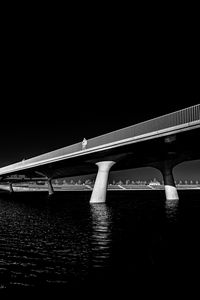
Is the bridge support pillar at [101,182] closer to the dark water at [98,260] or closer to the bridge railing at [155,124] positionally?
the bridge railing at [155,124]

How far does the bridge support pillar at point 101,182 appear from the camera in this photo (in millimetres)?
44372

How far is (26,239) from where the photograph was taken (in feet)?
53.5

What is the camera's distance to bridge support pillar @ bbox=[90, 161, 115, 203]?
146 ft

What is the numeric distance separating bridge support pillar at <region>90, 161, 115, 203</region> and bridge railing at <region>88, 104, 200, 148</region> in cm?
530

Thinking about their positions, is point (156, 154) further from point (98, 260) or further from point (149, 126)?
point (98, 260)

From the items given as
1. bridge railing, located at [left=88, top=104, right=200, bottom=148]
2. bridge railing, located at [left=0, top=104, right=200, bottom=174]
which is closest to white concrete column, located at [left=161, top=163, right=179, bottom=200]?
bridge railing, located at [left=0, top=104, right=200, bottom=174]

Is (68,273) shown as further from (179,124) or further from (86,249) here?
(179,124)

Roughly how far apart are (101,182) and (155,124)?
623 inches

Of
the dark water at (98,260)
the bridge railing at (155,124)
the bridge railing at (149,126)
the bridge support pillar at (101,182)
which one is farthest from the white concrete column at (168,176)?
the dark water at (98,260)

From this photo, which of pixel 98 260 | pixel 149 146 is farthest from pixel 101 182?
pixel 98 260

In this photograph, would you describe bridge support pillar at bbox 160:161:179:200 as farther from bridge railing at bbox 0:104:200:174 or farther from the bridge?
bridge railing at bbox 0:104:200:174

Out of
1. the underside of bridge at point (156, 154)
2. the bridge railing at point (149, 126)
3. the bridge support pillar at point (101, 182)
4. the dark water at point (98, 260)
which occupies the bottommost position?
the dark water at point (98, 260)

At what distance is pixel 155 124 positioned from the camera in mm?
31766

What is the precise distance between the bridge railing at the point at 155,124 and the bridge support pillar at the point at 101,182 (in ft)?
17.4
